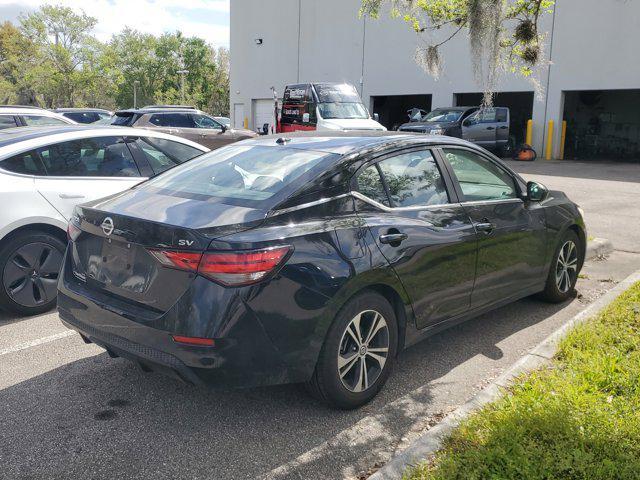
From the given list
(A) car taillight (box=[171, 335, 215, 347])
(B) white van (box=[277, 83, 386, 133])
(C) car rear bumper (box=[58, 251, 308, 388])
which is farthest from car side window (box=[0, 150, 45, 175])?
(B) white van (box=[277, 83, 386, 133])

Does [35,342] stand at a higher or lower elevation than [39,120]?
lower

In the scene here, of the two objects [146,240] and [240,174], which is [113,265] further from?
[240,174]

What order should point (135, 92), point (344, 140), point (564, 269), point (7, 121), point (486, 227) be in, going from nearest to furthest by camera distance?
point (344, 140)
point (486, 227)
point (564, 269)
point (7, 121)
point (135, 92)

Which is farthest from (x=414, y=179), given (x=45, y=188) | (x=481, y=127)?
(x=481, y=127)

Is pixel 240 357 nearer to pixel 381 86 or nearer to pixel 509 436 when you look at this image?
pixel 509 436

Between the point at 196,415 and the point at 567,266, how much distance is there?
374cm

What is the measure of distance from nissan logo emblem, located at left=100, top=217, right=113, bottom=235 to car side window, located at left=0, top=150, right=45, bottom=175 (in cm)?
231

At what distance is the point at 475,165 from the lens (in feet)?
15.8

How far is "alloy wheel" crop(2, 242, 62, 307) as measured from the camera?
16.7ft

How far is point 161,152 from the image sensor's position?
6.29 meters

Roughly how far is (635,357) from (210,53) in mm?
65922

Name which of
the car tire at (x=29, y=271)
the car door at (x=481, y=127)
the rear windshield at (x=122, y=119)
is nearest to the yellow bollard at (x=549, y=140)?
the car door at (x=481, y=127)


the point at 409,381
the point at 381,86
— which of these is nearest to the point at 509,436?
the point at 409,381

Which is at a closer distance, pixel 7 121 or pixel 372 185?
pixel 372 185
